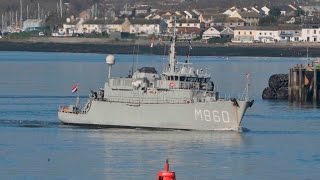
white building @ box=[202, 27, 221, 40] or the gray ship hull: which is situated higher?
white building @ box=[202, 27, 221, 40]

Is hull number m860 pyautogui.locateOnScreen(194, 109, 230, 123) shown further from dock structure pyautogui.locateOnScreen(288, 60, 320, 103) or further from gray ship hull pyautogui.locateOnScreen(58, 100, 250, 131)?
dock structure pyautogui.locateOnScreen(288, 60, 320, 103)

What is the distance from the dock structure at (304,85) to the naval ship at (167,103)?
19294 millimetres

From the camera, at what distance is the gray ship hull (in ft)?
195

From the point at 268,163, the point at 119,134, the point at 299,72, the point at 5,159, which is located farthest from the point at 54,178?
the point at 299,72

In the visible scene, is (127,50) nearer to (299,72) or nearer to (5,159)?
(299,72)

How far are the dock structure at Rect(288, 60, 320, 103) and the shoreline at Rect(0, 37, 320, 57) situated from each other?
71435 mm

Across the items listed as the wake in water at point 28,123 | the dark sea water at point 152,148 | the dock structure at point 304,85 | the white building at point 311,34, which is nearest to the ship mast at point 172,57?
the dark sea water at point 152,148

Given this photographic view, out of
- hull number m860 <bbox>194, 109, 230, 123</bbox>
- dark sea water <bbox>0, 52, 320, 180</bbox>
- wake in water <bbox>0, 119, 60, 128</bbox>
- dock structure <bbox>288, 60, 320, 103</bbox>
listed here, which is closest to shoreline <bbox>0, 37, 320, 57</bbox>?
dock structure <bbox>288, 60, 320, 103</bbox>

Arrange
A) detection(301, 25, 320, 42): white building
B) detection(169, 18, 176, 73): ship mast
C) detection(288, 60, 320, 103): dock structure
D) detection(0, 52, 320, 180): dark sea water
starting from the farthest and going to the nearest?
detection(301, 25, 320, 42): white building
detection(288, 60, 320, 103): dock structure
detection(169, 18, 176, 73): ship mast
detection(0, 52, 320, 180): dark sea water

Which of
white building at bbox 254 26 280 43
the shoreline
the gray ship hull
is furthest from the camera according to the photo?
white building at bbox 254 26 280 43

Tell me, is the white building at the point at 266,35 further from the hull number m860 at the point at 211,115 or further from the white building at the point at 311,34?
the hull number m860 at the point at 211,115

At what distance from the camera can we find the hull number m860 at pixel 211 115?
5953 centimetres

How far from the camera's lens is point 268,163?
50438 mm

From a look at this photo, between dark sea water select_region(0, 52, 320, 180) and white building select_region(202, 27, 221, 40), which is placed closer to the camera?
dark sea water select_region(0, 52, 320, 180)
